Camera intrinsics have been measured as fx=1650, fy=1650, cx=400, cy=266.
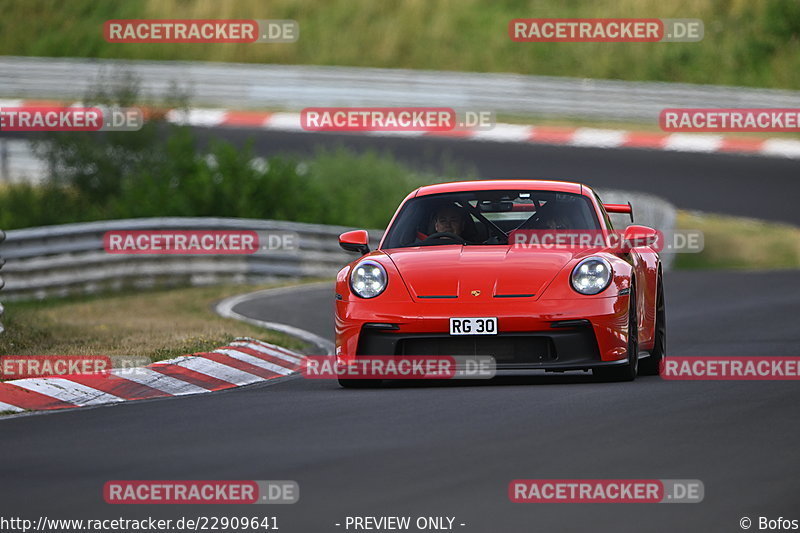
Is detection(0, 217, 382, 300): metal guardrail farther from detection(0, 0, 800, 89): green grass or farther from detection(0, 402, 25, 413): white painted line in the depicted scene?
detection(0, 0, 800, 89): green grass

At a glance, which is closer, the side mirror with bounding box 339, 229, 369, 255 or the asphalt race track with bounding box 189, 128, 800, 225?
the side mirror with bounding box 339, 229, 369, 255

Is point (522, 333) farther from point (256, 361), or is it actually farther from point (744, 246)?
point (744, 246)

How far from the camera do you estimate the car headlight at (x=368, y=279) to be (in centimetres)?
990

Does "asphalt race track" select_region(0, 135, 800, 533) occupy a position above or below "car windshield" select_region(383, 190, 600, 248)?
below

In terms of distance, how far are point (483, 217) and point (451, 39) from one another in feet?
103

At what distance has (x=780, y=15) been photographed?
39.1 metres

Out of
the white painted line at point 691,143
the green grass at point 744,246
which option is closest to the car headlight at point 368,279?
the green grass at point 744,246

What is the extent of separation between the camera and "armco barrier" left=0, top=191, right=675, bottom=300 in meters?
19.1

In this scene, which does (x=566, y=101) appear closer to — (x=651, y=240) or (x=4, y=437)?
(x=651, y=240)

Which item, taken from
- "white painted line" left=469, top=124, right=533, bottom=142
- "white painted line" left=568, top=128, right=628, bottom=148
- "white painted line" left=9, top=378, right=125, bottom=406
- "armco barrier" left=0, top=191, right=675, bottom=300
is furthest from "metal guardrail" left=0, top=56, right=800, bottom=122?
"white painted line" left=9, top=378, right=125, bottom=406

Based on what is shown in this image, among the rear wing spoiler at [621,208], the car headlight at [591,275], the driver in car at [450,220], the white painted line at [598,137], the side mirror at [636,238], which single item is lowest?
the car headlight at [591,275]

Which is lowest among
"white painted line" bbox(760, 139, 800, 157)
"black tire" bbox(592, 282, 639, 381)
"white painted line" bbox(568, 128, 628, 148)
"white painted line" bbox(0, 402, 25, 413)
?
"white painted line" bbox(0, 402, 25, 413)

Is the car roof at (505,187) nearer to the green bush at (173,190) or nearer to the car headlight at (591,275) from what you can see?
the car headlight at (591,275)

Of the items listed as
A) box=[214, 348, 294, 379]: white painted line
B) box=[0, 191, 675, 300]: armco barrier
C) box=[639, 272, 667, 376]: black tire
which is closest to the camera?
box=[639, 272, 667, 376]: black tire
